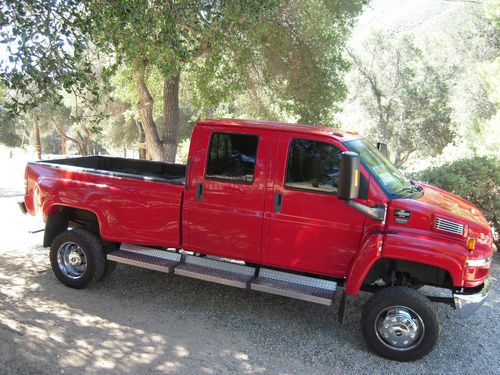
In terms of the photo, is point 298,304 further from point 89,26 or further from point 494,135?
point 494,135

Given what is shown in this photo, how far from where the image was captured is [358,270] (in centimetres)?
414

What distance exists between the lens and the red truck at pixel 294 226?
408cm

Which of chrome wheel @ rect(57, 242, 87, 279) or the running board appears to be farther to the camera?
chrome wheel @ rect(57, 242, 87, 279)

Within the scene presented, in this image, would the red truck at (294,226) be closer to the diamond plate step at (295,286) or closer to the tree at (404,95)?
the diamond plate step at (295,286)

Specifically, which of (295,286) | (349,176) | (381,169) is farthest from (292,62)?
(349,176)

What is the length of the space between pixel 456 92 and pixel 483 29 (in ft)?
14.7

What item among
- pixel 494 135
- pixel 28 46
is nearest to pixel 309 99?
pixel 494 135

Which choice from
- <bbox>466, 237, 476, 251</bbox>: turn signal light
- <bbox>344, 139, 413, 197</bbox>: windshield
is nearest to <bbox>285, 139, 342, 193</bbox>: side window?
<bbox>344, 139, 413, 197</bbox>: windshield

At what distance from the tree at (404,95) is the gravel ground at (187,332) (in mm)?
30492

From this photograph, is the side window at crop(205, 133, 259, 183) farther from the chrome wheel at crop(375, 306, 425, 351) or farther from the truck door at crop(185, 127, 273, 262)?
the chrome wheel at crop(375, 306, 425, 351)

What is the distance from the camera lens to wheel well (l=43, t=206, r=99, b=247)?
18.3 feet

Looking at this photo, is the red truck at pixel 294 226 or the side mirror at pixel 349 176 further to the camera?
the red truck at pixel 294 226

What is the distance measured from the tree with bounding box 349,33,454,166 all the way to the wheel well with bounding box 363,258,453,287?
31.7 metres

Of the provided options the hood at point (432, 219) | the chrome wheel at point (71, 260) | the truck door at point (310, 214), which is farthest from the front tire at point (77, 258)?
the hood at point (432, 219)
